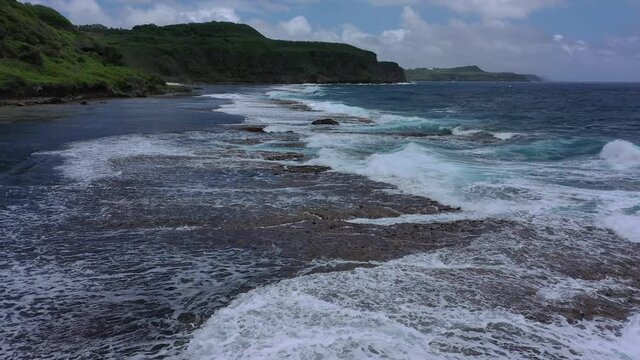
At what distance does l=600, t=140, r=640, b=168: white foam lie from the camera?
23.9 m

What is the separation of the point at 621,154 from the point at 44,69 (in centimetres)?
5704

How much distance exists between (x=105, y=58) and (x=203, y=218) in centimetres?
8881

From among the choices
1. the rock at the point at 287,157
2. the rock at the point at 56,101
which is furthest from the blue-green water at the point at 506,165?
the rock at the point at 56,101

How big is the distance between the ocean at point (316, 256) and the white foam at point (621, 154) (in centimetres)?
70

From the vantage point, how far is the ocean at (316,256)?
7594 millimetres

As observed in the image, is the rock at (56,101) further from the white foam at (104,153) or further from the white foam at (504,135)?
the white foam at (504,135)

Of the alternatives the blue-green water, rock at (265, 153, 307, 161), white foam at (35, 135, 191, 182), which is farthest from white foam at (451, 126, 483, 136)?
white foam at (35, 135, 191, 182)

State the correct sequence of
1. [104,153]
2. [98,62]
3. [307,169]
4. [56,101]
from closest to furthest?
[307,169] < [104,153] < [56,101] < [98,62]

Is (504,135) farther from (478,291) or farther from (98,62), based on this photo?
(98,62)

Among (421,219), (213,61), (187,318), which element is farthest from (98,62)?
(213,61)

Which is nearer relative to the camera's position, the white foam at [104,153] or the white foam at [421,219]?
the white foam at [421,219]

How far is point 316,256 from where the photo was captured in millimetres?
11023

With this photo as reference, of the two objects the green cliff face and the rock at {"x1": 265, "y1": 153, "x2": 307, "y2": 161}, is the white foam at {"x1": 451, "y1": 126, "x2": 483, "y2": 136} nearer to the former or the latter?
the rock at {"x1": 265, "y1": 153, "x2": 307, "y2": 161}

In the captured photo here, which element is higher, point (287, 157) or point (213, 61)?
point (213, 61)
